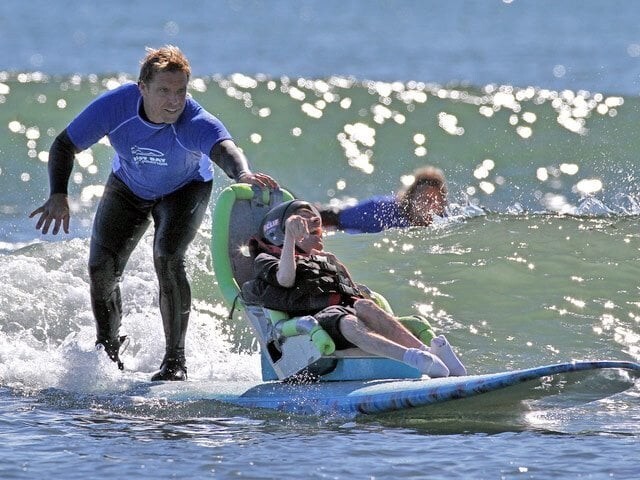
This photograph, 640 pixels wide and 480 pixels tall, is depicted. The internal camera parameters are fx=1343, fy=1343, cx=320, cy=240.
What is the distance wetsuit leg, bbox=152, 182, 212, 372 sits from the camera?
8.20 meters

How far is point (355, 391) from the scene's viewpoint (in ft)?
24.6

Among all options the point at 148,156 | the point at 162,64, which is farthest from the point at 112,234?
the point at 162,64

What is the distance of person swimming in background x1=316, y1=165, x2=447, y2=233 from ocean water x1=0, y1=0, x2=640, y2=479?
59 centimetres

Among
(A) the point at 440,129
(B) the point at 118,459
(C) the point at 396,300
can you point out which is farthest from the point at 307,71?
(B) the point at 118,459

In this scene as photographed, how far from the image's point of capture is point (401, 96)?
21.3 m

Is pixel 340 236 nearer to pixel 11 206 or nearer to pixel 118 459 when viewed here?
pixel 11 206

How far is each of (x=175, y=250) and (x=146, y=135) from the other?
723 mm

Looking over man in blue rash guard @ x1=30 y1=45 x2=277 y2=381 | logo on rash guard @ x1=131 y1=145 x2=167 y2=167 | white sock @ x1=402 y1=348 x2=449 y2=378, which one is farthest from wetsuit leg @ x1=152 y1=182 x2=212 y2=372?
white sock @ x1=402 y1=348 x2=449 y2=378

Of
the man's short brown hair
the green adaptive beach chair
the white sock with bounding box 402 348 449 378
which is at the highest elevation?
the man's short brown hair

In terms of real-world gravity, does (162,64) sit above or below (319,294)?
above

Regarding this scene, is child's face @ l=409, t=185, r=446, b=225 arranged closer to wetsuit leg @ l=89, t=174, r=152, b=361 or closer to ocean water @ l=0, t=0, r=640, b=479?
ocean water @ l=0, t=0, r=640, b=479

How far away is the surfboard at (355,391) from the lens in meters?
6.95

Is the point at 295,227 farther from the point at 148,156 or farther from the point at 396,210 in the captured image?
the point at 396,210

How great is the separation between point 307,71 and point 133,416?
61.4 feet
